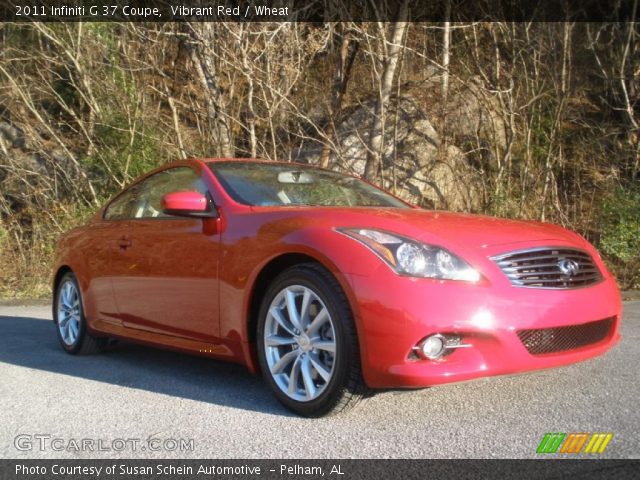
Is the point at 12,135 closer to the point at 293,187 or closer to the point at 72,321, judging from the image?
the point at 72,321

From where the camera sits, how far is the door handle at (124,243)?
5.12m

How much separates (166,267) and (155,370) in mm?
905

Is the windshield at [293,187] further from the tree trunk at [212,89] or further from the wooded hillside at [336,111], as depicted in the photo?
the tree trunk at [212,89]

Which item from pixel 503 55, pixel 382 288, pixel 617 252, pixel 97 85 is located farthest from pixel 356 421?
pixel 97 85

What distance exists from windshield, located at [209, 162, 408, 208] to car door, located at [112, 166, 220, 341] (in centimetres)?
24

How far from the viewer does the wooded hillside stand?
39.6ft

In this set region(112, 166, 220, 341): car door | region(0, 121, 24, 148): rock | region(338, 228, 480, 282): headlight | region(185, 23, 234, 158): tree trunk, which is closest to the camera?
region(338, 228, 480, 282): headlight

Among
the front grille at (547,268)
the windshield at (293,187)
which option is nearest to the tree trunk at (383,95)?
the windshield at (293,187)

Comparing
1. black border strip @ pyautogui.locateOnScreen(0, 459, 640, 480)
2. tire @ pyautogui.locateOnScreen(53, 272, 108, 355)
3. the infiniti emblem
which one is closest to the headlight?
the infiniti emblem

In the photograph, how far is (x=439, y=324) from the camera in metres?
3.32

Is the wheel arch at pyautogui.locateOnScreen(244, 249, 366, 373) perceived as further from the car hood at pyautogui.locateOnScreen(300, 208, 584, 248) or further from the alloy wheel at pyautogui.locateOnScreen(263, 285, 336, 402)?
the car hood at pyautogui.locateOnScreen(300, 208, 584, 248)

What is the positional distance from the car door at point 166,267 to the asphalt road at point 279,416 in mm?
408

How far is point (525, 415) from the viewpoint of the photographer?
3615mm

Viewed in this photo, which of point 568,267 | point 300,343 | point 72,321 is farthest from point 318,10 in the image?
point 300,343
